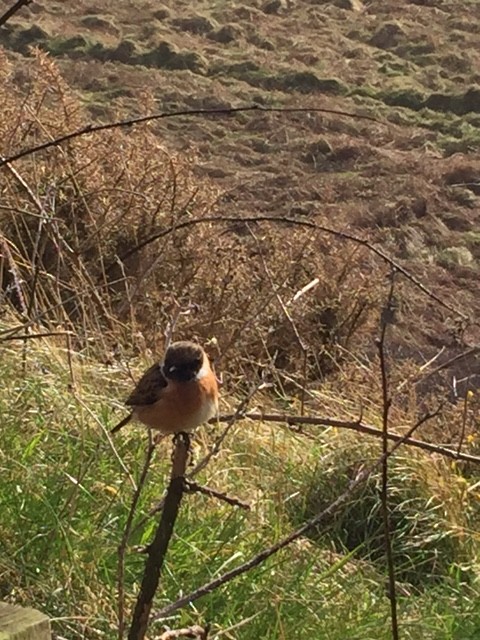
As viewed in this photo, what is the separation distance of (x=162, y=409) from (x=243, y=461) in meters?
1.66

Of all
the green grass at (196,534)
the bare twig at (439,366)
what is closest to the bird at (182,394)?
the green grass at (196,534)

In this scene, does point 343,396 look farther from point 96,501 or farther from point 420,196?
point 420,196

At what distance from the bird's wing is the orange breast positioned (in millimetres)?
36

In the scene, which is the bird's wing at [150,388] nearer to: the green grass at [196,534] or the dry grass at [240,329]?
the dry grass at [240,329]

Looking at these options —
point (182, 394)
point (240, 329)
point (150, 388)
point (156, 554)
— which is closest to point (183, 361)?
point (182, 394)

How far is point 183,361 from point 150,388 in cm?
20

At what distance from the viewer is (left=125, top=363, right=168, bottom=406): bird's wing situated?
2328 millimetres

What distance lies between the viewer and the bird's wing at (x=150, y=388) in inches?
91.7

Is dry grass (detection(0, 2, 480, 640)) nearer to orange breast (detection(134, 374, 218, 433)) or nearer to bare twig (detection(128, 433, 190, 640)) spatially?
orange breast (detection(134, 374, 218, 433))

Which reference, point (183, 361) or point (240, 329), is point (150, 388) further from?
point (240, 329)

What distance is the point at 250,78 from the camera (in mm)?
14391

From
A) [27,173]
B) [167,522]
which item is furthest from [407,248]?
[167,522]

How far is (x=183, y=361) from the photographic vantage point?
218 cm

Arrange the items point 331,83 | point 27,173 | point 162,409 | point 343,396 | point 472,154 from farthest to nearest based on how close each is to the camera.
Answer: point 331,83 → point 472,154 → point 27,173 → point 343,396 → point 162,409
